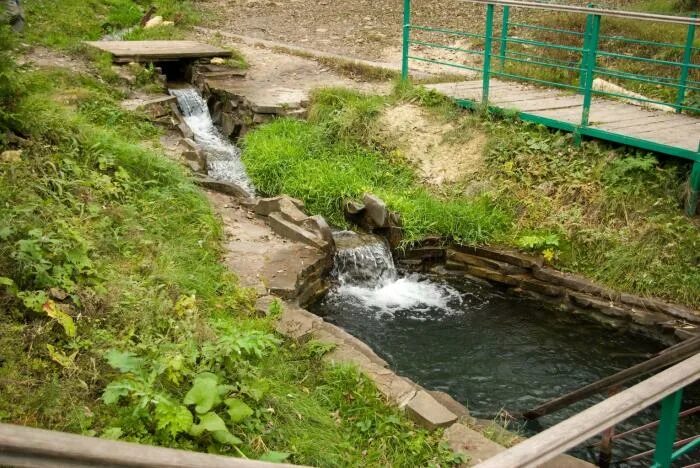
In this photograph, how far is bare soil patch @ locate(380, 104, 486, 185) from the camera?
30.2 feet

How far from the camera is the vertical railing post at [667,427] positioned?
2.53 metres

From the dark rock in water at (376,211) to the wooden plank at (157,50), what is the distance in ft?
18.8

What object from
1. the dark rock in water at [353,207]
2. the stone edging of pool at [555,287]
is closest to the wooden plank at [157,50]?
the dark rock in water at [353,207]

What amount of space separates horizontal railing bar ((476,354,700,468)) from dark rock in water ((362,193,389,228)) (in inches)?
248

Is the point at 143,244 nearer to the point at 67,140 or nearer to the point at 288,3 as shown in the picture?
the point at 67,140

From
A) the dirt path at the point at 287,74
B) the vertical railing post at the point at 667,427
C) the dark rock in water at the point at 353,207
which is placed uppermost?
the vertical railing post at the point at 667,427

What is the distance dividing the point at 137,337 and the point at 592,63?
6.24 metres

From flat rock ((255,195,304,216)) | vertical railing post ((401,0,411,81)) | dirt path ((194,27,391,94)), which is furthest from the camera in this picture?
dirt path ((194,27,391,94))

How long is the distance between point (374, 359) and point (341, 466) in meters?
1.65

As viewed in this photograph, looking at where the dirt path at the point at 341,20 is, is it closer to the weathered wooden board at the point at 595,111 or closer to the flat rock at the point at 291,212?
the weathered wooden board at the point at 595,111

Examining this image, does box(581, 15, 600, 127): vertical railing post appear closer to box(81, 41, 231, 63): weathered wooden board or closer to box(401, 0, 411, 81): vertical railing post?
box(401, 0, 411, 81): vertical railing post

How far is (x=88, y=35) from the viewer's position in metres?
13.7

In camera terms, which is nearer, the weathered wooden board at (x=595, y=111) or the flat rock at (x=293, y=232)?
the flat rock at (x=293, y=232)

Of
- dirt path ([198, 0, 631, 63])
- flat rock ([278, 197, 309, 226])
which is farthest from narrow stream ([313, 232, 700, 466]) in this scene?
dirt path ([198, 0, 631, 63])
